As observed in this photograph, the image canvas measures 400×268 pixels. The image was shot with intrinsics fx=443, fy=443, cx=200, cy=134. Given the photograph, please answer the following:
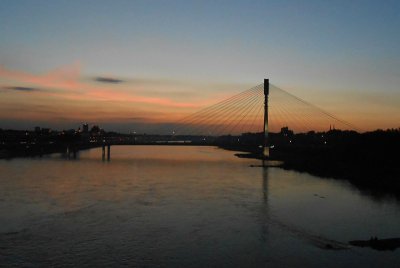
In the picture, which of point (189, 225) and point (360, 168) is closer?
point (189, 225)

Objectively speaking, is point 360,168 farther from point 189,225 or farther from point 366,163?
point 189,225

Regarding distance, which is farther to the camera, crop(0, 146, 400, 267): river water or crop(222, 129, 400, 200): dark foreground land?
crop(222, 129, 400, 200): dark foreground land

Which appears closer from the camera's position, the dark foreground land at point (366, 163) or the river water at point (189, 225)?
the river water at point (189, 225)

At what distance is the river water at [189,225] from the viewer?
10977 millimetres

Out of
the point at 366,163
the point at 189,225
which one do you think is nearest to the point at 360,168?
the point at 366,163

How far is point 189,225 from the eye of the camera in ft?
49.0

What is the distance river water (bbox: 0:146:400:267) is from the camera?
1098 cm

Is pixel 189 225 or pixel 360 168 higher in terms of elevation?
pixel 360 168

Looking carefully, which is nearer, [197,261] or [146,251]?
[197,261]

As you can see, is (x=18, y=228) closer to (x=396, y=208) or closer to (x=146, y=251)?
(x=146, y=251)

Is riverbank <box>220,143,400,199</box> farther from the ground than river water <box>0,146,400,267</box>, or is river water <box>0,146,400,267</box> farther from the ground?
riverbank <box>220,143,400,199</box>

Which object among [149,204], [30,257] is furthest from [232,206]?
[30,257]

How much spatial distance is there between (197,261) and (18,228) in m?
6.47

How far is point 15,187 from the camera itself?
24531 mm
